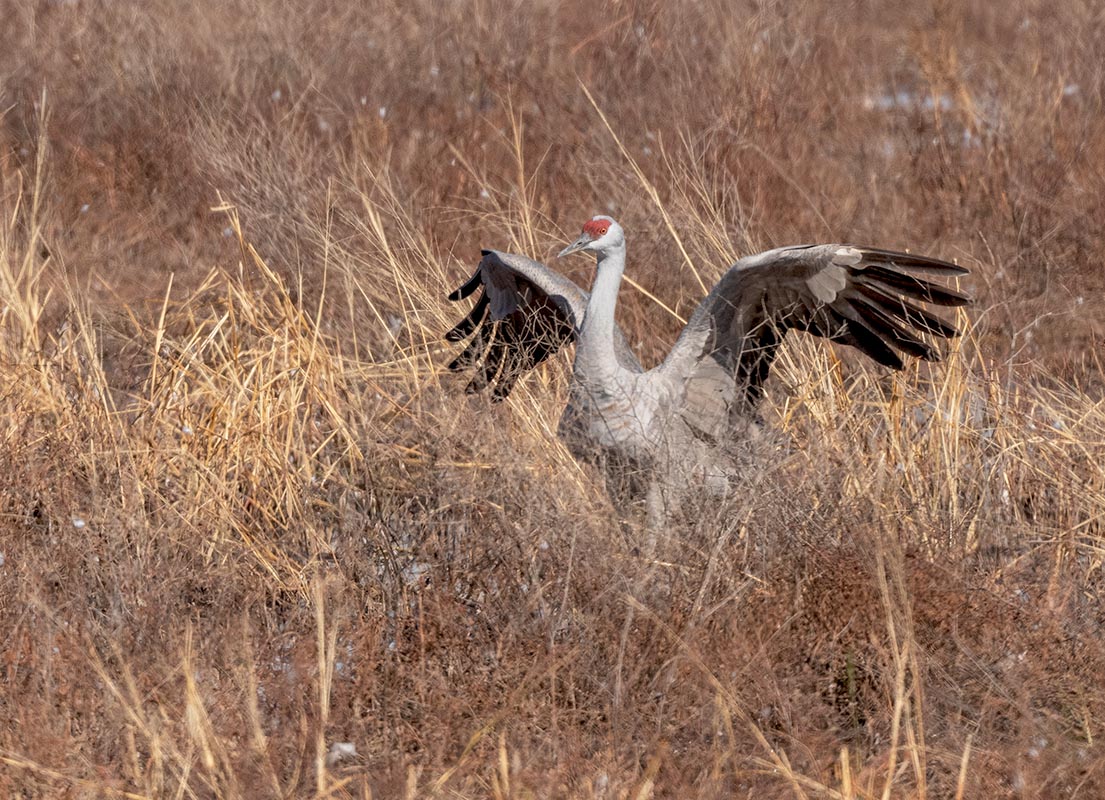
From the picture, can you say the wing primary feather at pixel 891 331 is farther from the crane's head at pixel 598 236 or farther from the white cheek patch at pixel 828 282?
the crane's head at pixel 598 236

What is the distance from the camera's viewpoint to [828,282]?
14.8 ft

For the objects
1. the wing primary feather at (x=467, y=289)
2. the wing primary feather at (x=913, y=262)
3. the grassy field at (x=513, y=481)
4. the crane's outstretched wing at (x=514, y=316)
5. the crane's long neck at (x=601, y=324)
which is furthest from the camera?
the wing primary feather at (x=467, y=289)

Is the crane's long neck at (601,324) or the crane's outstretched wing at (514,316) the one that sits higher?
the crane's long neck at (601,324)

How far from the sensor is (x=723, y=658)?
3609mm

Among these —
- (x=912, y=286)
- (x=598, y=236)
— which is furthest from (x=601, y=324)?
(x=912, y=286)

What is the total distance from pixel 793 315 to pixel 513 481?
113 cm

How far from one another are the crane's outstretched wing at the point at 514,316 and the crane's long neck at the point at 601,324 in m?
0.16

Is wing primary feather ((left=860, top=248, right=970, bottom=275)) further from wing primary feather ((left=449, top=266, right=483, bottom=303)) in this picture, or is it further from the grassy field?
wing primary feather ((left=449, top=266, right=483, bottom=303))

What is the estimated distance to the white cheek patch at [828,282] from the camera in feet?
14.8

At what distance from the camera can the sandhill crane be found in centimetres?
443

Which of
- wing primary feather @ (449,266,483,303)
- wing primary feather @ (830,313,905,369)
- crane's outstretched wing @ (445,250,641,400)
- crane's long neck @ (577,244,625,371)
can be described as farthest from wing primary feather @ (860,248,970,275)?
wing primary feather @ (449,266,483,303)

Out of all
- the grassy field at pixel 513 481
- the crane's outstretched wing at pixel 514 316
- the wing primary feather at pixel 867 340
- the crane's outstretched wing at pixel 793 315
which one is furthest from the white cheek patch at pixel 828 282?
the crane's outstretched wing at pixel 514 316

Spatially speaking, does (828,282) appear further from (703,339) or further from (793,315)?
(703,339)

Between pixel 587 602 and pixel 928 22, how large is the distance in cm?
671
